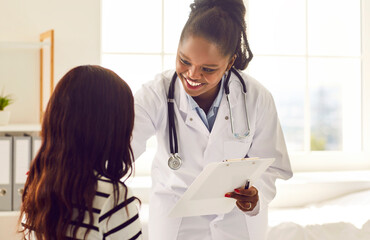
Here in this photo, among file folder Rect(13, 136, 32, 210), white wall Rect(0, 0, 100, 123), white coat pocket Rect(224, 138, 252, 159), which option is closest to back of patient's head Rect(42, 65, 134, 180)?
white coat pocket Rect(224, 138, 252, 159)

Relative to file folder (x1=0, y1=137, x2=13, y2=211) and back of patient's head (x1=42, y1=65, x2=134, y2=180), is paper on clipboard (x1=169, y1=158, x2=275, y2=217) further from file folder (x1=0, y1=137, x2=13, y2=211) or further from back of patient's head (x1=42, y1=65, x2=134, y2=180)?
file folder (x1=0, y1=137, x2=13, y2=211)

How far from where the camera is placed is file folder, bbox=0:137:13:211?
189 centimetres

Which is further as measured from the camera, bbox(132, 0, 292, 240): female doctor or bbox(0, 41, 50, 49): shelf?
bbox(0, 41, 50, 49): shelf

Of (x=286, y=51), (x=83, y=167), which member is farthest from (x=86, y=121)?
(x=286, y=51)

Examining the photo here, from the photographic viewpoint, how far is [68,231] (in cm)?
86

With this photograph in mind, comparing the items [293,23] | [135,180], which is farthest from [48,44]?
[293,23]

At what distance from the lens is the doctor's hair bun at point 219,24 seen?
131 cm

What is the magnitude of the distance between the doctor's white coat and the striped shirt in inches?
17.7

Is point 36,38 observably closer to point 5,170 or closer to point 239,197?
point 5,170

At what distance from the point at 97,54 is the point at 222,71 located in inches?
44.1

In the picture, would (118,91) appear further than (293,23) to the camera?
No

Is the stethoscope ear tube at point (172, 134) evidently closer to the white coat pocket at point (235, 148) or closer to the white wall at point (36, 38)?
the white coat pocket at point (235, 148)

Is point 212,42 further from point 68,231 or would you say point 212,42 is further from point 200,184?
point 68,231

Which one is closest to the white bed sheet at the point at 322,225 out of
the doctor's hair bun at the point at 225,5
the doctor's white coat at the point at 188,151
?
the doctor's white coat at the point at 188,151
